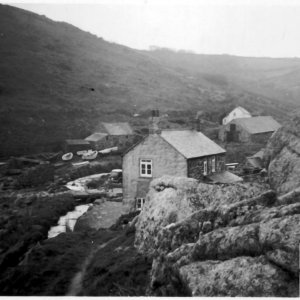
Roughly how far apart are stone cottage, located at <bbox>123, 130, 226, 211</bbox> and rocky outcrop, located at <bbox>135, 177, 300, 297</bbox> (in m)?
9.30

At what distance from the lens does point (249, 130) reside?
158 feet

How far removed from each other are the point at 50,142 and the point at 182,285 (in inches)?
808

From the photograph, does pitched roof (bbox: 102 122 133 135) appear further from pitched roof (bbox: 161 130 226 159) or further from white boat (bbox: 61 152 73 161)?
pitched roof (bbox: 161 130 226 159)

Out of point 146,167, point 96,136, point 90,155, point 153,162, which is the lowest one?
point 90,155

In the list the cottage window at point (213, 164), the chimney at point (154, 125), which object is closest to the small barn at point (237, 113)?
the cottage window at point (213, 164)

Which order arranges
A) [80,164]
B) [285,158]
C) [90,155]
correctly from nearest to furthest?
[285,158]
[80,164]
[90,155]

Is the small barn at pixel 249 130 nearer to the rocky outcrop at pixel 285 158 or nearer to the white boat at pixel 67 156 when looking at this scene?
the white boat at pixel 67 156

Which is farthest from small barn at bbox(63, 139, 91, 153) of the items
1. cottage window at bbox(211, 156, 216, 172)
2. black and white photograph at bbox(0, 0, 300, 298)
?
cottage window at bbox(211, 156, 216, 172)

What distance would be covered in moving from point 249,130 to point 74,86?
88.9ft

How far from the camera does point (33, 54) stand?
90.6ft

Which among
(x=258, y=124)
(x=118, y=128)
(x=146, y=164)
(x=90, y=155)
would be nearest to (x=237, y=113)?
(x=258, y=124)

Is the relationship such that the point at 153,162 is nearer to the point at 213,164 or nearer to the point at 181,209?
the point at 213,164

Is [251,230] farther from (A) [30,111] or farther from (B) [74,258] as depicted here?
(A) [30,111]

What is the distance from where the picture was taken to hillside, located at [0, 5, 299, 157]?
2038 centimetres
